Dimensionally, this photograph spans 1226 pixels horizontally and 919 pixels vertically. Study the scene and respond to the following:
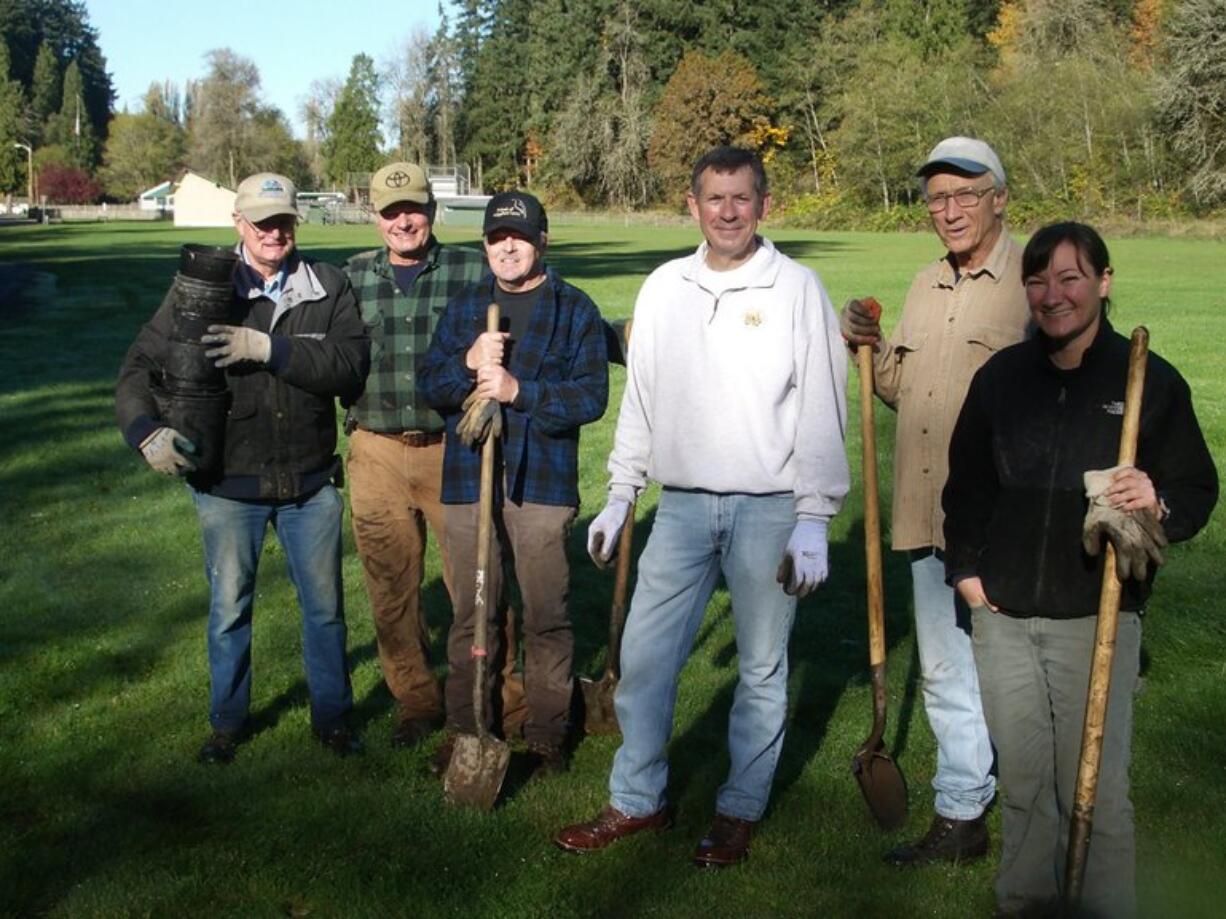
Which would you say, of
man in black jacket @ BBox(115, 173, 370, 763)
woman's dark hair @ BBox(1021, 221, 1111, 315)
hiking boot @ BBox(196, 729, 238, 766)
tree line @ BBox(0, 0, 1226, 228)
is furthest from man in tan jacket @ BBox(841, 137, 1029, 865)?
tree line @ BBox(0, 0, 1226, 228)

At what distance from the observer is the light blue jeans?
4.81 m

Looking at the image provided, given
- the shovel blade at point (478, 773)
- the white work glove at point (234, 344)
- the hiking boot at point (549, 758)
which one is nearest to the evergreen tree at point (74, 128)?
the white work glove at point (234, 344)

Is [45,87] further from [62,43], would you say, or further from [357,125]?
[357,125]

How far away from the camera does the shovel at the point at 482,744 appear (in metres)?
→ 5.29

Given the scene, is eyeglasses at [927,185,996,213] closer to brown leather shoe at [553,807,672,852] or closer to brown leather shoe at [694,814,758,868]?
brown leather shoe at [694,814,758,868]

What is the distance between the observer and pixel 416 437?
19.4ft

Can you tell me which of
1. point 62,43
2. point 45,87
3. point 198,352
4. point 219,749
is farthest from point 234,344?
point 62,43

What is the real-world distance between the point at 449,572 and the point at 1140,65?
74.9 metres

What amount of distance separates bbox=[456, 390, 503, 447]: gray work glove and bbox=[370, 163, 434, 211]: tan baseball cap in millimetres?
1005

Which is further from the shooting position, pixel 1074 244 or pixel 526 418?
pixel 526 418

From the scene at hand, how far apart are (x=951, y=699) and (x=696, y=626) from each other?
91 centimetres

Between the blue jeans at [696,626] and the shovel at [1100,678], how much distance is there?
1.16m

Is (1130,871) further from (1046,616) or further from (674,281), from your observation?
(674,281)

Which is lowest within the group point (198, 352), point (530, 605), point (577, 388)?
point (530, 605)
